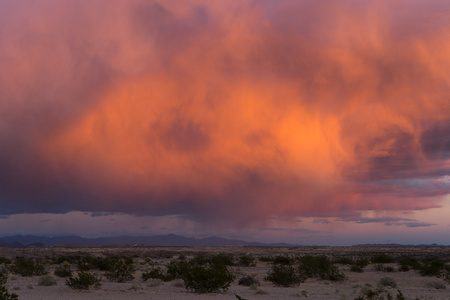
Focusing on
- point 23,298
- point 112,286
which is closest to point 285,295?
point 112,286

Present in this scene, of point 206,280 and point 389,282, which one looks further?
point 389,282

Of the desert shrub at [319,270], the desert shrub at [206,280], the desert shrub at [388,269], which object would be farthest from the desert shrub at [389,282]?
the desert shrub at [388,269]

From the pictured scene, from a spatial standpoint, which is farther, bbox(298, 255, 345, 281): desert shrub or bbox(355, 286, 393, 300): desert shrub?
bbox(298, 255, 345, 281): desert shrub

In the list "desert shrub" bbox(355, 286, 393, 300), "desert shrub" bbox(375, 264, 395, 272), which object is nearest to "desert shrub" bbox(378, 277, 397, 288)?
"desert shrub" bbox(355, 286, 393, 300)

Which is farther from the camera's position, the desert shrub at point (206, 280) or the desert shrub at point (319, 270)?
the desert shrub at point (319, 270)

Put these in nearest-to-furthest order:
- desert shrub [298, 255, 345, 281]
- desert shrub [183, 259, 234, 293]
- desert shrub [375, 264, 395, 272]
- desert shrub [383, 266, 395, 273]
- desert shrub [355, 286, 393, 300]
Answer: desert shrub [355, 286, 393, 300], desert shrub [183, 259, 234, 293], desert shrub [298, 255, 345, 281], desert shrub [383, 266, 395, 273], desert shrub [375, 264, 395, 272]

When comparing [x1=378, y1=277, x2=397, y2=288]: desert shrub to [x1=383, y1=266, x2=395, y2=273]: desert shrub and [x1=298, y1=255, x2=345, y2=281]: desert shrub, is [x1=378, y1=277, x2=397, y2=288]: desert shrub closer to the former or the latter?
[x1=298, y1=255, x2=345, y2=281]: desert shrub

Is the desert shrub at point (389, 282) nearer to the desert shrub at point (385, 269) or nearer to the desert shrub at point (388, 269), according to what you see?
the desert shrub at point (388, 269)

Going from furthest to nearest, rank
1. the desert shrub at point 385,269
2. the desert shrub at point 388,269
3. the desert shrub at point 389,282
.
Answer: the desert shrub at point 385,269, the desert shrub at point 388,269, the desert shrub at point 389,282

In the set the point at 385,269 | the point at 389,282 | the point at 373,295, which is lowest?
the point at 385,269

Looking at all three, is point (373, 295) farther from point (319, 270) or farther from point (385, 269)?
point (385, 269)

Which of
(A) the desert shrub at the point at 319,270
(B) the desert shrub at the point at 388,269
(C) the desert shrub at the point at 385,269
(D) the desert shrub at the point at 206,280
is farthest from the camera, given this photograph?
(C) the desert shrub at the point at 385,269

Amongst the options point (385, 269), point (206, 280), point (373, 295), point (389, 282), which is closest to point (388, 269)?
point (385, 269)

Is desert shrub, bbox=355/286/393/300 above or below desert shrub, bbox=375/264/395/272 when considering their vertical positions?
above
